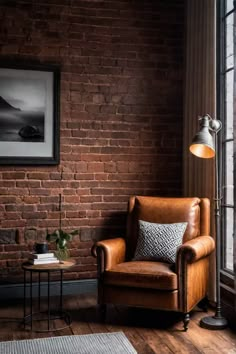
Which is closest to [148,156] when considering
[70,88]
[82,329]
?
[70,88]

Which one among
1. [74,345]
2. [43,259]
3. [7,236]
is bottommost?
[74,345]

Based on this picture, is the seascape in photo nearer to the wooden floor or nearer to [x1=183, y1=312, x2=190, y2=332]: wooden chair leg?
the wooden floor

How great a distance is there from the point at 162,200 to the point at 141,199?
205 mm

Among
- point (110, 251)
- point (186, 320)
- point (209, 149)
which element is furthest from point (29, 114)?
point (186, 320)

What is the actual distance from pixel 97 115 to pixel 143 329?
219 centimetres

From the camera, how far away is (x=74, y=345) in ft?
10.6

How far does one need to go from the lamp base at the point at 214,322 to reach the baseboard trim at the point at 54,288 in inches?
53.8

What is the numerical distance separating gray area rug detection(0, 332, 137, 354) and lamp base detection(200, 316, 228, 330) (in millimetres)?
684

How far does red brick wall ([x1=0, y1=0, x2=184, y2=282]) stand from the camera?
4.59 meters

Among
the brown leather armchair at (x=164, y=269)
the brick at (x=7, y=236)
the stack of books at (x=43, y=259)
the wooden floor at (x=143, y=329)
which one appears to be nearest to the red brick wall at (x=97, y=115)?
the brick at (x=7, y=236)

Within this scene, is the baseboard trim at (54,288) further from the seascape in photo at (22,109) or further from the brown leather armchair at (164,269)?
the seascape in photo at (22,109)

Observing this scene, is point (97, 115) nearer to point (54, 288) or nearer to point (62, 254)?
point (62, 254)

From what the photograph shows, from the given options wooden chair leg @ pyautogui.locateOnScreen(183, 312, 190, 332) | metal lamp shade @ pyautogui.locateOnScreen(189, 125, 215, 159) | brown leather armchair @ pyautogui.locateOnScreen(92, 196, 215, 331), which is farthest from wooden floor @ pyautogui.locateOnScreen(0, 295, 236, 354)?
metal lamp shade @ pyautogui.locateOnScreen(189, 125, 215, 159)

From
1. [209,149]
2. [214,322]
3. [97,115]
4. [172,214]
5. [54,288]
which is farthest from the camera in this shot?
[97,115]
